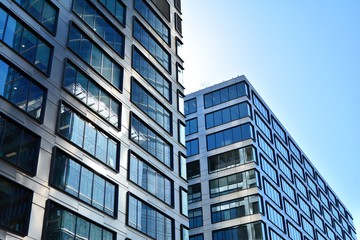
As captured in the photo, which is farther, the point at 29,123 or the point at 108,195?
the point at 108,195

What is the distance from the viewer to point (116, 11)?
43.2 meters

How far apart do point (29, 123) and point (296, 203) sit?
187ft

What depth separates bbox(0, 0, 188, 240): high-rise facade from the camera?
92.1 ft

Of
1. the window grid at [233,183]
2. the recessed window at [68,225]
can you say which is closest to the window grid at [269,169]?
the window grid at [233,183]

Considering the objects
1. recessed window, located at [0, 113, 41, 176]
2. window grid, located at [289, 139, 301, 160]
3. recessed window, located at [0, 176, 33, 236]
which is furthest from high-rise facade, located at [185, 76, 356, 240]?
recessed window, located at [0, 176, 33, 236]

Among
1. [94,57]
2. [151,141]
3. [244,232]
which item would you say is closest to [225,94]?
[244,232]

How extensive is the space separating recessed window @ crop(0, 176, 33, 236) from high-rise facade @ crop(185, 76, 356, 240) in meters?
37.7

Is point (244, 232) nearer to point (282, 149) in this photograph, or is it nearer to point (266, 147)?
point (266, 147)

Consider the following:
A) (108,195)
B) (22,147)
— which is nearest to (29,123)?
(22,147)

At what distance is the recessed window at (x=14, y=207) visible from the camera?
25.7 m

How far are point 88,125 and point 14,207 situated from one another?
377 inches

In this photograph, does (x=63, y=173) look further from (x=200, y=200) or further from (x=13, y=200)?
(x=200, y=200)

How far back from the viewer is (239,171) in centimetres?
6384

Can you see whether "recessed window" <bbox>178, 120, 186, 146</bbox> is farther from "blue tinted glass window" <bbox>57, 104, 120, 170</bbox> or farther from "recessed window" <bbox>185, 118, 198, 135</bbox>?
"recessed window" <bbox>185, 118, 198, 135</bbox>
